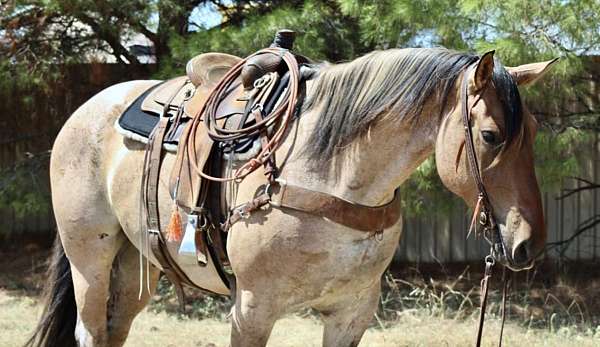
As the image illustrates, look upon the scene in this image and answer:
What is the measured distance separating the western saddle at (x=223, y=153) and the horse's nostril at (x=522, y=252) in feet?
1.45

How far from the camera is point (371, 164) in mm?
2021

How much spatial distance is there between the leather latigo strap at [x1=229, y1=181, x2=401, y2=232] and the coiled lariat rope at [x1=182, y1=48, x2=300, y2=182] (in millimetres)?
103

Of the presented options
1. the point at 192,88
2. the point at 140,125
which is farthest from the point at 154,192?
the point at 192,88

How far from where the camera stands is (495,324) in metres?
4.68

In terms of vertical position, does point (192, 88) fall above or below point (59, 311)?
above

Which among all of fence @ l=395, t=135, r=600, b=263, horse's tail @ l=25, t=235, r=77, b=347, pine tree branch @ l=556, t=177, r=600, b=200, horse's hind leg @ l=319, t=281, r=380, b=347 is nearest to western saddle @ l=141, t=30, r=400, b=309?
horse's hind leg @ l=319, t=281, r=380, b=347

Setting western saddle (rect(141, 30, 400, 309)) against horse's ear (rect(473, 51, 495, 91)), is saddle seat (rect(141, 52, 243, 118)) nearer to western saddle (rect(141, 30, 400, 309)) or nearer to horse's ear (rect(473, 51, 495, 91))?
western saddle (rect(141, 30, 400, 309))

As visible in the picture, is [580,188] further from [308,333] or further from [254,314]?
[254,314]

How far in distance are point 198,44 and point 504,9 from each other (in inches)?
78.0

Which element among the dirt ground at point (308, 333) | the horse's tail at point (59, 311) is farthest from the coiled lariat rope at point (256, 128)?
the dirt ground at point (308, 333)

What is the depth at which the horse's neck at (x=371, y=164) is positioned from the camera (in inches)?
77.7

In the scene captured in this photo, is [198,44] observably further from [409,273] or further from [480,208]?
[480,208]

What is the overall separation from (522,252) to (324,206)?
1.83ft

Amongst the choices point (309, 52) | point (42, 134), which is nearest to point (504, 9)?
point (309, 52)
